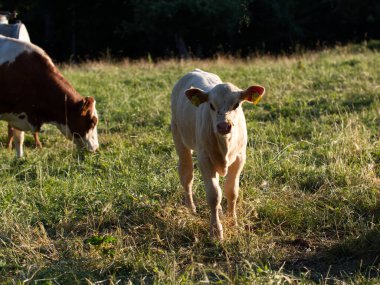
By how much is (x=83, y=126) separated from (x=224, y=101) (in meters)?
4.30

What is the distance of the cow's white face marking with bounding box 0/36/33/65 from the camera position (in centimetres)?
874

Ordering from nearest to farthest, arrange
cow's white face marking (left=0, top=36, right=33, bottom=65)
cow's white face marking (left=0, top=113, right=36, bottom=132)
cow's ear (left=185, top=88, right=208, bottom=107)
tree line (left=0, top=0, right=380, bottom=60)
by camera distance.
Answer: cow's ear (left=185, top=88, right=208, bottom=107), cow's white face marking (left=0, top=36, right=33, bottom=65), cow's white face marking (left=0, top=113, right=36, bottom=132), tree line (left=0, top=0, right=380, bottom=60)

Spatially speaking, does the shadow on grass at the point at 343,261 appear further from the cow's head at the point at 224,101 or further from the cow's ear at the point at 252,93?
the cow's ear at the point at 252,93

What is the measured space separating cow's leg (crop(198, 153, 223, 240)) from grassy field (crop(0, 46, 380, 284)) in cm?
11

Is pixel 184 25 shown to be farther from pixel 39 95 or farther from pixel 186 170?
pixel 186 170

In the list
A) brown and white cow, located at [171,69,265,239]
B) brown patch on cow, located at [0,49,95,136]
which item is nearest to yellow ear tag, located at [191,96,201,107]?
brown and white cow, located at [171,69,265,239]

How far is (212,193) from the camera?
549 centimetres

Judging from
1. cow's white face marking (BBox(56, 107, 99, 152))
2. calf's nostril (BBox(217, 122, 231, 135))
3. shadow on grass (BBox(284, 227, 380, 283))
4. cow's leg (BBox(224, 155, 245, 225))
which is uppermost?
calf's nostril (BBox(217, 122, 231, 135))

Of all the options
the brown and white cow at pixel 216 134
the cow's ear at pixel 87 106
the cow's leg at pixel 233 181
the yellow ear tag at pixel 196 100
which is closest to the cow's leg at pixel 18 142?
the cow's ear at pixel 87 106

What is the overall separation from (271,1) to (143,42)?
31.5ft

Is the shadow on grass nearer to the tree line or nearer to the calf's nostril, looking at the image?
the calf's nostril

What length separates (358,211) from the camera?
231 inches

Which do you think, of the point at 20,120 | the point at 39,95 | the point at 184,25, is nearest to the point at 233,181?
the point at 39,95

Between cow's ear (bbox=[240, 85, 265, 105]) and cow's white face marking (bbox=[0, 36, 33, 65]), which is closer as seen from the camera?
cow's ear (bbox=[240, 85, 265, 105])
